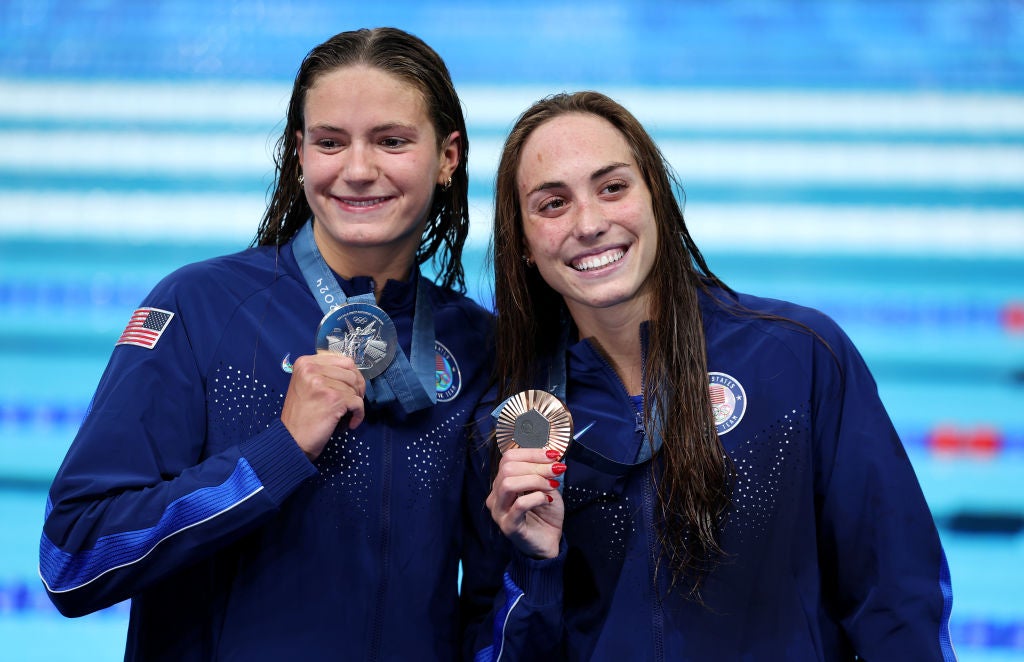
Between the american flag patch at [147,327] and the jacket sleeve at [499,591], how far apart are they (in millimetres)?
592

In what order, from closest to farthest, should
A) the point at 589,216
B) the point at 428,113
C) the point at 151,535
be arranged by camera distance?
the point at 151,535, the point at 589,216, the point at 428,113

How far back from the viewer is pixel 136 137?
6.04m

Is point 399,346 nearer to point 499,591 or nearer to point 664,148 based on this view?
point 499,591

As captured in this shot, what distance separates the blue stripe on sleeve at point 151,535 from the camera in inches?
63.9

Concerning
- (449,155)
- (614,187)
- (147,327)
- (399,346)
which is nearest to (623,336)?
(614,187)

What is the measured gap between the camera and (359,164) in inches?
73.6

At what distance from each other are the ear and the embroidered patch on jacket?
0.33 m

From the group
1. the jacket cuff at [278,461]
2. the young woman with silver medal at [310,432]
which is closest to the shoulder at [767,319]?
the young woman with silver medal at [310,432]

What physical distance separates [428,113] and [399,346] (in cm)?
45

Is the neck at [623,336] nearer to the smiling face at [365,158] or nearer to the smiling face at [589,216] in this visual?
the smiling face at [589,216]

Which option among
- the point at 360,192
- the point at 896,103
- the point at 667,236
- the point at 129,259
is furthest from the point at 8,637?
the point at 896,103

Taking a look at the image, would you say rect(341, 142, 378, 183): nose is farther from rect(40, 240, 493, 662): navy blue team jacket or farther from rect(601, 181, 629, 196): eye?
rect(601, 181, 629, 196): eye

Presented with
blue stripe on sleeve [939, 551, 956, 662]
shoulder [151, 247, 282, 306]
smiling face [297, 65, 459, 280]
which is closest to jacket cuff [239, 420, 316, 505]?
shoulder [151, 247, 282, 306]

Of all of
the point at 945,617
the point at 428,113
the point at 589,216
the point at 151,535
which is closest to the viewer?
the point at 151,535
